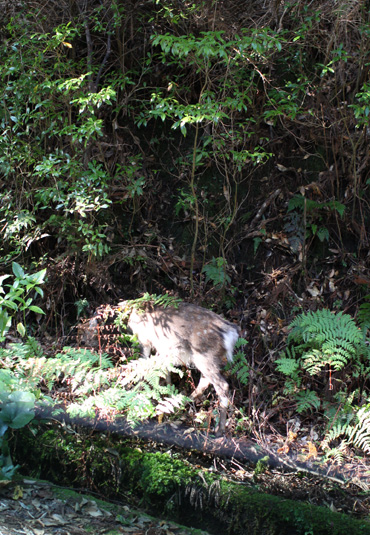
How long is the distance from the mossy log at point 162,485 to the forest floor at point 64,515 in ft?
0.60

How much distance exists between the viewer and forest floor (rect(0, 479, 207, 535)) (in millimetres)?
3877

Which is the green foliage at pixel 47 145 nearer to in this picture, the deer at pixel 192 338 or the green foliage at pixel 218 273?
the deer at pixel 192 338

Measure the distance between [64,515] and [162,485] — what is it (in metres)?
0.83

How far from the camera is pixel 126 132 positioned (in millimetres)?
7914

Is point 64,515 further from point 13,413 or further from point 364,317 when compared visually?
point 364,317

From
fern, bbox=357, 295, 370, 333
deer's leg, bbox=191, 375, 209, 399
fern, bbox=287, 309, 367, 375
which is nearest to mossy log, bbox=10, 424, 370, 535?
deer's leg, bbox=191, 375, 209, 399

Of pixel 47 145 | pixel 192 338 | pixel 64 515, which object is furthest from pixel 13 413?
pixel 47 145

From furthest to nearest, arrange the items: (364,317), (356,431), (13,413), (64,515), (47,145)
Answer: (47,145), (364,317), (356,431), (13,413), (64,515)

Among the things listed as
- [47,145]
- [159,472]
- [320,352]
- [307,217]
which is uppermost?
[47,145]

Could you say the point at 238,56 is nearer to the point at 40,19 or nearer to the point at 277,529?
the point at 40,19

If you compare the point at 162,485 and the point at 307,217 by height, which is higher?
the point at 307,217

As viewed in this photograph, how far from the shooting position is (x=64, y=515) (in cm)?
411

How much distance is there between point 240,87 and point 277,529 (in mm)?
5471

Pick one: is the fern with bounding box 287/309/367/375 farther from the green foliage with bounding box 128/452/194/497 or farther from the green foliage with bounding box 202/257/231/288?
the green foliage with bounding box 128/452/194/497
